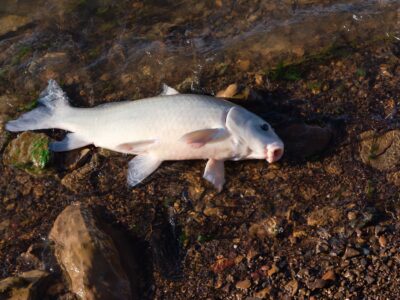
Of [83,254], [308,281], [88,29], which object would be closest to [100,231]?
[83,254]

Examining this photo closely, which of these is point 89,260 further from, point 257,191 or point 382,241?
point 382,241

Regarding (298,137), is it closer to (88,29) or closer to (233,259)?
(233,259)

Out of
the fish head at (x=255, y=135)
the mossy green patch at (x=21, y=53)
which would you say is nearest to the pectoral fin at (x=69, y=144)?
the fish head at (x=255, y=135)

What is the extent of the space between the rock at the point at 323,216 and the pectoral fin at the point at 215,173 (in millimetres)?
1094

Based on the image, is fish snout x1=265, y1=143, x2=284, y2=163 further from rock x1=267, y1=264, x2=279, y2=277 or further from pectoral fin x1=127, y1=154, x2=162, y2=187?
pectoral fin x1=127, y1=154, x2=162, y2=187

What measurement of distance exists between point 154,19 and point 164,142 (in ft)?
10.3

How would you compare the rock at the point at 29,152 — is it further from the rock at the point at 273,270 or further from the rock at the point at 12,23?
the rock at the point at 273,270

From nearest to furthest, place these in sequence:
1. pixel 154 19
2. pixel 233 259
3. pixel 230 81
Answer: pixel 233 259 < pixel 230 81 < pixel 154 19

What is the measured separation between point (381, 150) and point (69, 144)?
12.8 ft

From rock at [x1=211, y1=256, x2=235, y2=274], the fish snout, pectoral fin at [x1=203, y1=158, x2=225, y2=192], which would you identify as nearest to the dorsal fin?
pectoral fin at [x1=203, y1=158, x2=225, y2=192]

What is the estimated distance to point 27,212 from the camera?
5723mm

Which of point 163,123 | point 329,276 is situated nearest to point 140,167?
point 163,123

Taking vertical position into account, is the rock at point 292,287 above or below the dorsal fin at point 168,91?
below

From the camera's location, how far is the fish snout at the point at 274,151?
5070 mm
